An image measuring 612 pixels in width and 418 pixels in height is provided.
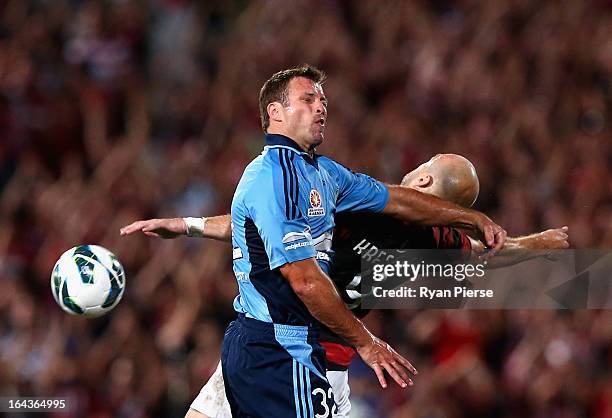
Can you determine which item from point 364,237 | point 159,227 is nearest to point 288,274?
point 364,237

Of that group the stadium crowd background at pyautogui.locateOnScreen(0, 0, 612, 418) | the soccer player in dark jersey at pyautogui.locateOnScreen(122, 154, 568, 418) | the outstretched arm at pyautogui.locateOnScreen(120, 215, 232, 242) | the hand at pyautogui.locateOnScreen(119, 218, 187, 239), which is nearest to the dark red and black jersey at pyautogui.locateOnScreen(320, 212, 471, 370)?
the soccer player in dark jersey at pyautogui.locateOnScreen(122, 154, 568, 418)

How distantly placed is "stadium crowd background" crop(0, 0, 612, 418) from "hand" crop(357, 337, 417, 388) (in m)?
3.73

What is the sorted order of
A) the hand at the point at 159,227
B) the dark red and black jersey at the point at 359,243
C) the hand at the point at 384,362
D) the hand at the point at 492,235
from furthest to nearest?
the hand at the point at 159,227 → the dark red and black jersey at the point at 359,243 → the hand at the point at 492,235 → the hand at the point at 384,362

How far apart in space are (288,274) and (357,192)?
862mm

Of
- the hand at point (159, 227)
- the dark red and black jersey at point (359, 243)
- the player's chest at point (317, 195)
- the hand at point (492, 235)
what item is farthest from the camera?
the hand at point (159, 227)

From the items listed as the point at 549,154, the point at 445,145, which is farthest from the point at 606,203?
the point at 445,145

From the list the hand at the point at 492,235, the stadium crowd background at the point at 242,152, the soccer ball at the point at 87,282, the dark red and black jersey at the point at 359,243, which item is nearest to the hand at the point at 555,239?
the dark red and black jersey at the point at 359,243

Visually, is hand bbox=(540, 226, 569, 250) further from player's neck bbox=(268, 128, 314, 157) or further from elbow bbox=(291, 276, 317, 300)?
elbow bbox=(291, 276, 317, 300)

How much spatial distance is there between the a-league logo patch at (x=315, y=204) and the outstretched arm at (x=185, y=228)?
90 centimetres

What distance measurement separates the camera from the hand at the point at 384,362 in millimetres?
4619

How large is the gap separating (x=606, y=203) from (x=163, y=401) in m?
4.08

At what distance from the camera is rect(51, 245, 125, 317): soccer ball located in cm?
579

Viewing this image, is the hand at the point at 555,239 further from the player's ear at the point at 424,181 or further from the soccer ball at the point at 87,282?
the soccer ball at the point at 87,282

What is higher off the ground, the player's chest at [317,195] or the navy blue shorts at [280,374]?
the player's chest at [317,195]
